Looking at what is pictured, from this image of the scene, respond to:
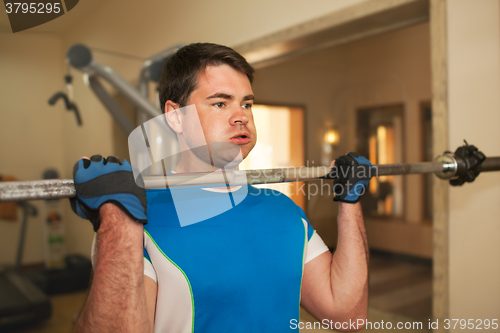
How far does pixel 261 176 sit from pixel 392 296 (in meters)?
2.24

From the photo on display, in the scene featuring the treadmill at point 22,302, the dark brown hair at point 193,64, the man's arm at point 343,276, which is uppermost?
the dark brown hair at point 193,64

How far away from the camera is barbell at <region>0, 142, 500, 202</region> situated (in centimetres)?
43

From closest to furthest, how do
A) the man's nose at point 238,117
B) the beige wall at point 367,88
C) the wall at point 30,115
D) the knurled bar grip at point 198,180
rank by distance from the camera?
the knurled bar grip at point 198,180 < the man's nose at point 238,117 < the wall at point 30,115 < the beige wall at point 367,88

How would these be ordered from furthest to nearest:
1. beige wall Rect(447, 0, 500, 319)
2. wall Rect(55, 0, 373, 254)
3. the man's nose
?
wall Rect(55, 0, 373, 254) → beige wall Rect(447, 0, 500, 319) → the man's nose

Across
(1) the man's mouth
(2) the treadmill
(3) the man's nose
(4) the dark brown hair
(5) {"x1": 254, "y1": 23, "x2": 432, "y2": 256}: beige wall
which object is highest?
(5) {"x1": 254, "y1": 23, "x2": 432, "y2": 256}: beige wall

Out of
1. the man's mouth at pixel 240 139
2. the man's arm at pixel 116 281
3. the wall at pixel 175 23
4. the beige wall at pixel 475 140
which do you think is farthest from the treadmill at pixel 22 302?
the beige wall at pixel 475 140

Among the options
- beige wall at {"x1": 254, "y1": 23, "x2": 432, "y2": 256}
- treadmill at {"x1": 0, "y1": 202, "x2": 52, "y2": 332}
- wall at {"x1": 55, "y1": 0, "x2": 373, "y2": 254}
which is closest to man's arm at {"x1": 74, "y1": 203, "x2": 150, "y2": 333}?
wall at {"x1": 55, "y1": 0, "x2": 373, "y2": 254}

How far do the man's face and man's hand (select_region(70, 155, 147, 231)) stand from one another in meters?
0.20

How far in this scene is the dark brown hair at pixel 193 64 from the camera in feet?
2.25

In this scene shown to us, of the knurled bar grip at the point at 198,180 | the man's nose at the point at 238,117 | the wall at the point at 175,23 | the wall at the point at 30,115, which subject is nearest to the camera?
the knurled bar grip at the point at 198,180

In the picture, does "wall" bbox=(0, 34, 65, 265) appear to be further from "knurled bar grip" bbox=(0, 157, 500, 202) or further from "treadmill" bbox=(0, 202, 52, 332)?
"knurled bar grip" bbox=(0, 157, 500, 202)

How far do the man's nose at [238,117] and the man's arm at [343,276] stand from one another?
298 millimetres

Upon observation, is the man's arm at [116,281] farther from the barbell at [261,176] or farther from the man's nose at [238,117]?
the man's nose at [238,117]

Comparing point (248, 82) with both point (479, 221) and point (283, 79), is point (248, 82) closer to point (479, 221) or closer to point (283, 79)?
point (479, 221)
